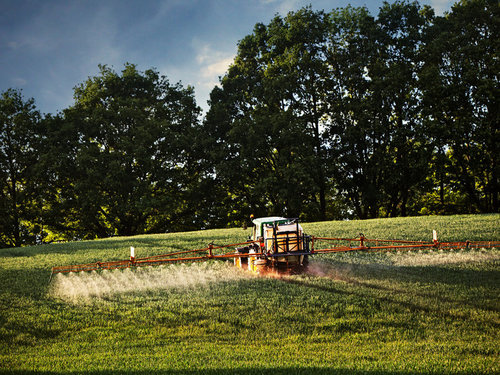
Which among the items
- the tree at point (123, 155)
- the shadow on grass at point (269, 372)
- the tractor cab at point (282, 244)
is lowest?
the shadow on grass at point (269, 372)

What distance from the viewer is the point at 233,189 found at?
4538cm

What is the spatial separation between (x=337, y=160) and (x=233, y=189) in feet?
39.0

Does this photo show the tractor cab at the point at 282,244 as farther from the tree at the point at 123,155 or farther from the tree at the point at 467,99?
the tree at the point at 467,99

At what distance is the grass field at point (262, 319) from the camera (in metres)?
7.64

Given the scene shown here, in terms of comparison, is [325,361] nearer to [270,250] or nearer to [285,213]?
[270,250]

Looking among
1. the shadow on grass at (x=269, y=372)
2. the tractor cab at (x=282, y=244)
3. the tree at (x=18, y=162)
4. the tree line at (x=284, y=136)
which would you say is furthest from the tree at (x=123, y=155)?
the shadow on grass at (x=269, y=372)

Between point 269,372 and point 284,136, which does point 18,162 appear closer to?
point 284,136

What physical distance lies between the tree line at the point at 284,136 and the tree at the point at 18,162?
15 cm

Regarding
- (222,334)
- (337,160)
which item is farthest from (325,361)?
(337,160)

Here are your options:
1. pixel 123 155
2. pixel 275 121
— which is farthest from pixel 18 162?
pixel 275 121

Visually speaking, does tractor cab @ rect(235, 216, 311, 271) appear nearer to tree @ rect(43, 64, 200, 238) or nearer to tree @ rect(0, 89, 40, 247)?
tree @ rect(43, 64, 200, 238)

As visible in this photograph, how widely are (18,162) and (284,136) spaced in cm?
2959

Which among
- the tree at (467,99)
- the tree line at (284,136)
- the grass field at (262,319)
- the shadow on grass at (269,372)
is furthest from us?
the tree line at (284,136)

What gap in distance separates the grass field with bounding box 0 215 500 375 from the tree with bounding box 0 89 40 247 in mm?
28112
